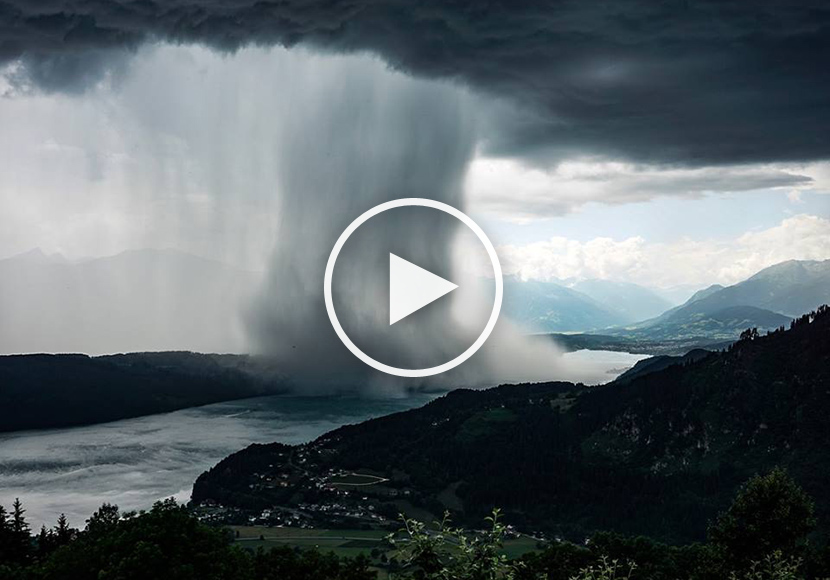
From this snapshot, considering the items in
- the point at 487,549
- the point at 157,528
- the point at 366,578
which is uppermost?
the point at 487,549

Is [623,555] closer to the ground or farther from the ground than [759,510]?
closer to the ground

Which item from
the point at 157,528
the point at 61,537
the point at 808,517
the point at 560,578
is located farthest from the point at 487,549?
the point at 61,537

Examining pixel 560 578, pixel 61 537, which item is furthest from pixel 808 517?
pixel 61 537

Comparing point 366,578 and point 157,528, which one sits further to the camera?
point 366,578

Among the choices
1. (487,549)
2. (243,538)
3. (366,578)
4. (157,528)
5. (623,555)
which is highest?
(487,549)

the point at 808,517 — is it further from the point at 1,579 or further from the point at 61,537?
the point at 61,537

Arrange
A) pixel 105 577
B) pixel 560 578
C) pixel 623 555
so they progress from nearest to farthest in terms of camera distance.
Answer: pixel 105 577, pixel 560 578, pixel 623 555

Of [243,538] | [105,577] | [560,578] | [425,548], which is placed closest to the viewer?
[425,548]

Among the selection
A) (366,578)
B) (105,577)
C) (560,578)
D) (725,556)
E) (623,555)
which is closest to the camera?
(105,577)

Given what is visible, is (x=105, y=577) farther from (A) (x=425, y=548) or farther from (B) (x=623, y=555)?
(B) (x=623, y=555)
